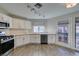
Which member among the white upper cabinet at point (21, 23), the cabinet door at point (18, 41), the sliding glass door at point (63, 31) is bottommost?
the cabinet door at point (18, 41)

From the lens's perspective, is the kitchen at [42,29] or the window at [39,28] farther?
the window at [39,28]

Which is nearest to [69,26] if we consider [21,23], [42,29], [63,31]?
[63,31]

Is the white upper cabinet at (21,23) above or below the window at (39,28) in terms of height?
above

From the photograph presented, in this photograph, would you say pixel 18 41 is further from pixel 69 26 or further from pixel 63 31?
pixel 69 26

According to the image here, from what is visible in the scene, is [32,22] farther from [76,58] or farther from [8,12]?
[76,58]

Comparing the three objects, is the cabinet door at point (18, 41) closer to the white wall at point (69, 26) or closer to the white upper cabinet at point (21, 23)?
the white upper cabinet at point (21, 23)

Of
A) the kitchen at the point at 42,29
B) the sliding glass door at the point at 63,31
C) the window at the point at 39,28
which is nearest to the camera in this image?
the kitchen at the point at 42,29

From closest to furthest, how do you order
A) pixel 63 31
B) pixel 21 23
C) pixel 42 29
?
pixel 42 29 < pixel 63 31 < pixel 21 23

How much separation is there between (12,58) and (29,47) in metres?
1.23

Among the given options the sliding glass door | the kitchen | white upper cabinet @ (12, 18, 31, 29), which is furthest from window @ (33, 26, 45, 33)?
the sliding glass door

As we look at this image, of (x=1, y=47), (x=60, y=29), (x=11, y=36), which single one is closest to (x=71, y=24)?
(x=60, y=29)

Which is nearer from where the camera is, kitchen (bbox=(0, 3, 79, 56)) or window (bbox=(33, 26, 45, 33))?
kitchen (bbox=(0, 3, 79, 56))

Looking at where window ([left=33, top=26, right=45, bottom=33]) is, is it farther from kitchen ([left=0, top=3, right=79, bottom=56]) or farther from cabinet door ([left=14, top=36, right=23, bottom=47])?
cabinet door ([left=14, top=36, right=23, bottom=47])

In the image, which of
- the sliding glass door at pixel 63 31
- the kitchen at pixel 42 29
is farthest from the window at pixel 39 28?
the sliding glass door at pixel 63 31
